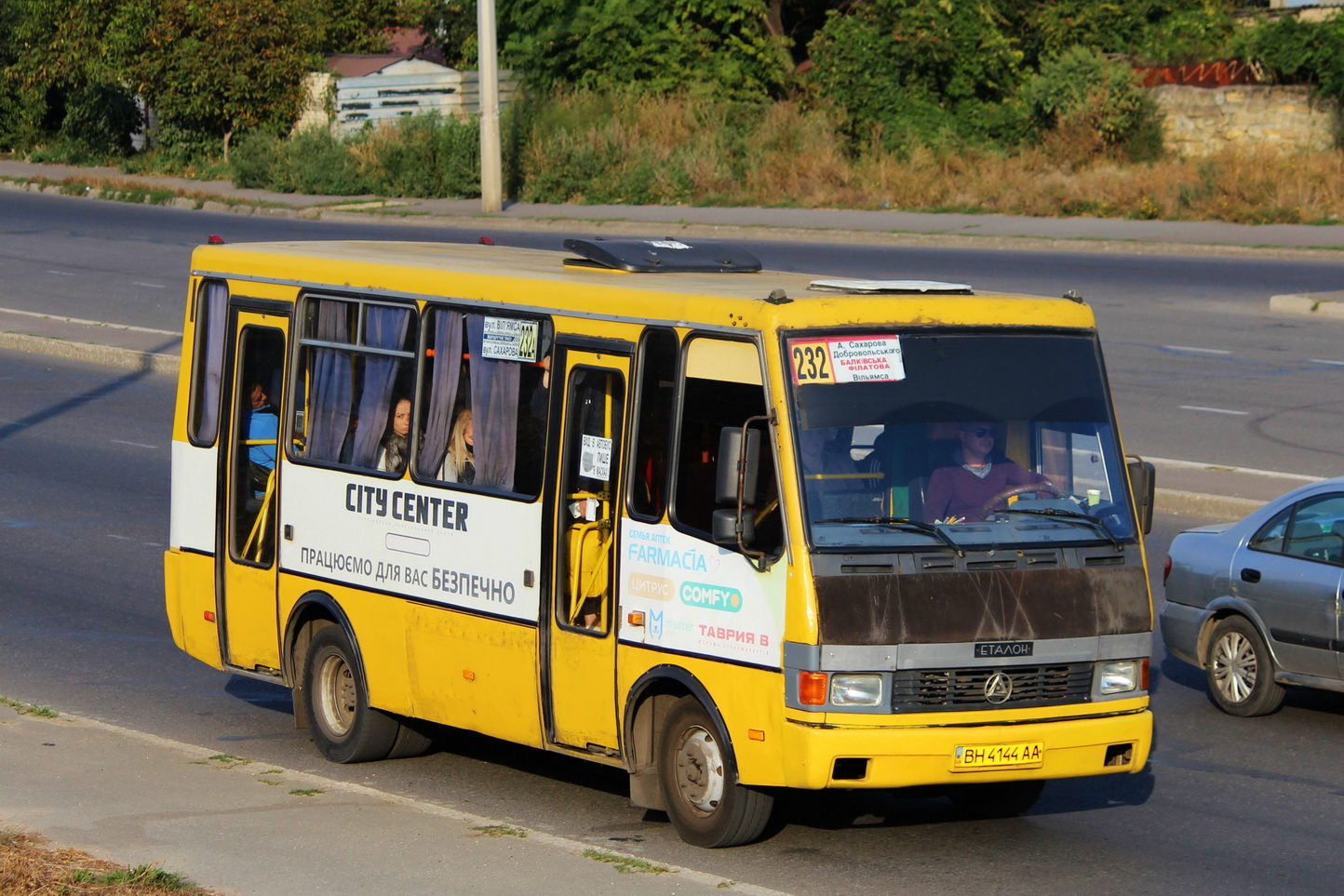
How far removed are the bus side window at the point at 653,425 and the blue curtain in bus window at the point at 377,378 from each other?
5.93ft

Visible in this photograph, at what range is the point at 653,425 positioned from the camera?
25.5 ft

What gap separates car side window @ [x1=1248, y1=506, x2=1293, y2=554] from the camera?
10328 mm

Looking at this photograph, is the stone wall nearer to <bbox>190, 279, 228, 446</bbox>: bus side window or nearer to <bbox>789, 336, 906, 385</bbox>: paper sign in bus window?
<bbox>190, 279, 228, 446</bbox>: bus side window

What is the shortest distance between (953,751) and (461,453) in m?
2.91

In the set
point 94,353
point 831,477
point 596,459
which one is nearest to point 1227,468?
point 596,459

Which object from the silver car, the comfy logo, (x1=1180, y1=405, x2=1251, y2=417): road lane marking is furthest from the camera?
(x1=1180, y1=405, x2=1251, y2=417): road lane marking

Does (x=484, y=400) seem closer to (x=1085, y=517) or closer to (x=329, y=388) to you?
(x=329, y=388)

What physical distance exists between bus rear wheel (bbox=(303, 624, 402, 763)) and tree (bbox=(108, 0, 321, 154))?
46.8 m

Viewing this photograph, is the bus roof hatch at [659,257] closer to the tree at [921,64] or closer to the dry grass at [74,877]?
the dry grass at [74,877]

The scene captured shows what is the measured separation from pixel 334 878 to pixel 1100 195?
3368 centimetres

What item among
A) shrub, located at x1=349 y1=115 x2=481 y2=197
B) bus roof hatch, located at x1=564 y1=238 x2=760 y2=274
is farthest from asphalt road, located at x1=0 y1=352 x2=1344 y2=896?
shrub, located at x1=349 y1=115 x2=481 y2=197

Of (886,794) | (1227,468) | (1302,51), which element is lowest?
(886,794)

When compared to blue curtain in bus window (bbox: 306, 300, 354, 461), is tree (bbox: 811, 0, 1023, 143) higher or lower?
higher

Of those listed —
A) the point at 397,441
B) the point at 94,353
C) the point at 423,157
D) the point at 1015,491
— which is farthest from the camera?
the point at 423,157
